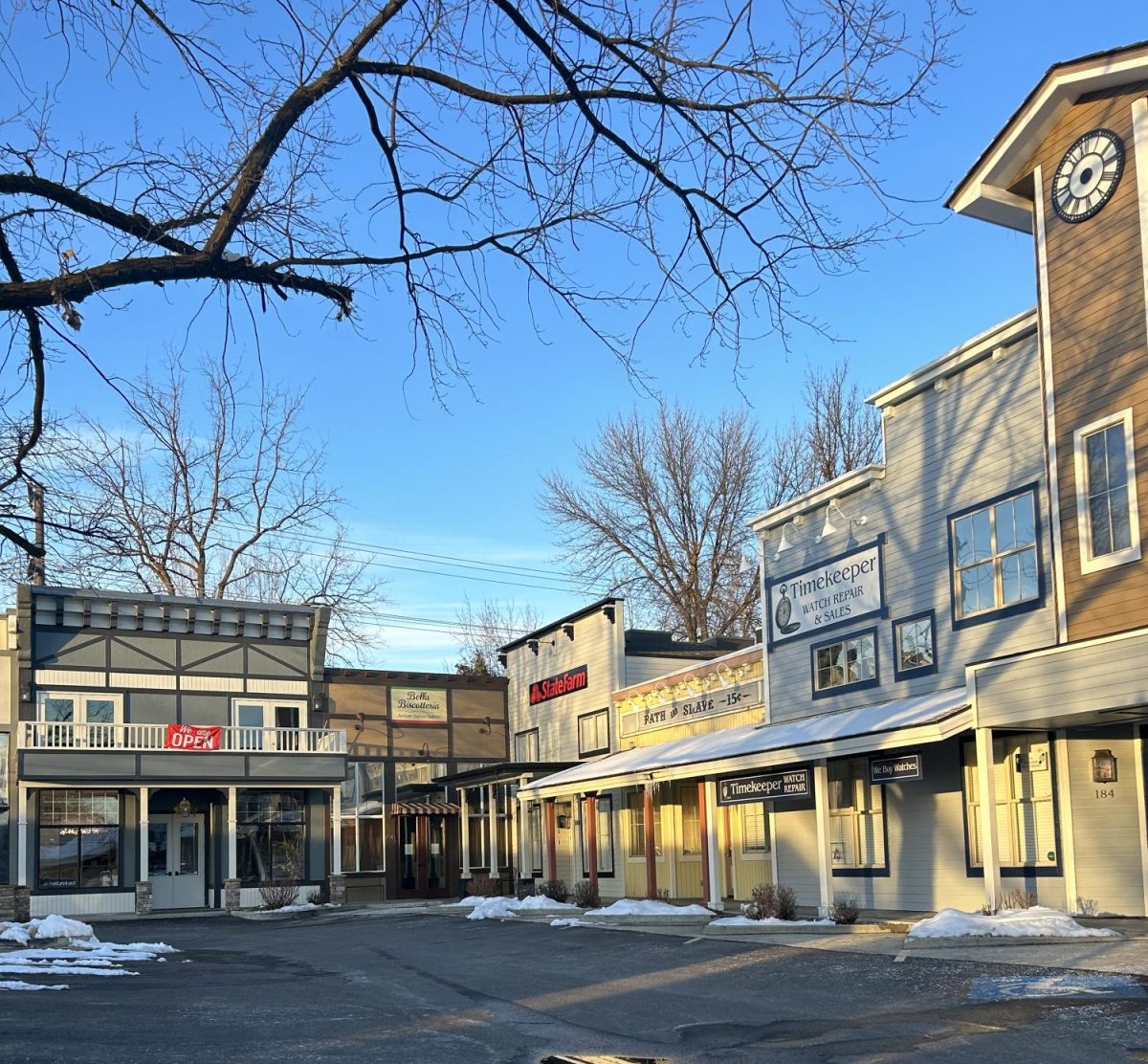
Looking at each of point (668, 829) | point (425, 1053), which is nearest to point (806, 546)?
point (668, 829)

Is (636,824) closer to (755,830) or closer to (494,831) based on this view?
(755,830)

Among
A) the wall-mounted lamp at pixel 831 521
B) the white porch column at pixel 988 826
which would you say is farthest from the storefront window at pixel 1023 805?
the wall-mounted lamp at pixel 831 521

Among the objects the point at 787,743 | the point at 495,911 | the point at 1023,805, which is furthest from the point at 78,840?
the point at 1023,805

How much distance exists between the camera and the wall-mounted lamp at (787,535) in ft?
82.8

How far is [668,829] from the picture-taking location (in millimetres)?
30875

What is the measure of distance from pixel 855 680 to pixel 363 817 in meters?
22.0

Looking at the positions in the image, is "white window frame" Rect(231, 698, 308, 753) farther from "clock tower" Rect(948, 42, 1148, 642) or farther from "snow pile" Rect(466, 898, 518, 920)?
"clock tower" Rect(948, 42, 1148, 642)

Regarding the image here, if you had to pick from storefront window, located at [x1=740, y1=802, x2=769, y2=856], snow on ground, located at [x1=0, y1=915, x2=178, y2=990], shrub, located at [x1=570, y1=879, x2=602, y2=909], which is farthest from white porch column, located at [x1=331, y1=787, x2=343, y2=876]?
storefront window, located at [x1=740, y1=802, x2=769, y2=856]

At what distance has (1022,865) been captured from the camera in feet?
60.6

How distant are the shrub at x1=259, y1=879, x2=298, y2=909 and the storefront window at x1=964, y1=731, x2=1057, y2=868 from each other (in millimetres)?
20782

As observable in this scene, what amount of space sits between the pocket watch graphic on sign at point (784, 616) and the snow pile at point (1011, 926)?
955 centimetres

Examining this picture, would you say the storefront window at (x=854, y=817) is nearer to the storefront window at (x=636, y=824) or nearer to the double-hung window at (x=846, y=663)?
the double-hung window at (x=846, y=663)

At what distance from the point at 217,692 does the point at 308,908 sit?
272 inches

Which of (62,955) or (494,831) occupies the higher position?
(494,831)
